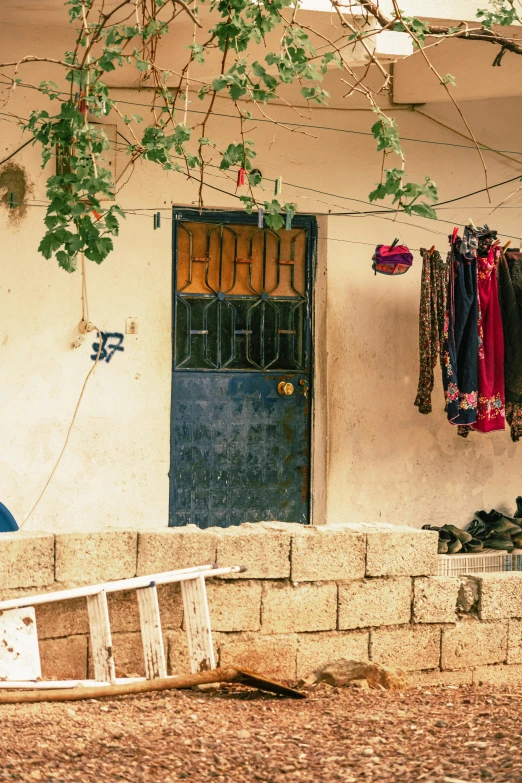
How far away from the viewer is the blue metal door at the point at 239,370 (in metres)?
7.50

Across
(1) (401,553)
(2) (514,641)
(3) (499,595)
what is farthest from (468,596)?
(1) (401,553)

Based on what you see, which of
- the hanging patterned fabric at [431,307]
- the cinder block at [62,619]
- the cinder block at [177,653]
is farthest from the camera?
the hanging patterned fabric at [431,307]

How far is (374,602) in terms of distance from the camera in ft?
17.5

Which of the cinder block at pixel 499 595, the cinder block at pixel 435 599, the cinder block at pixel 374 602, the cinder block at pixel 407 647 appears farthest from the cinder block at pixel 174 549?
the cinder block at pixel 499 595

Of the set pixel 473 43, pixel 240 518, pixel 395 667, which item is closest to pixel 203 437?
pixel 240 518

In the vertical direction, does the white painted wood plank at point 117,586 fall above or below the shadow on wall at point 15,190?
below

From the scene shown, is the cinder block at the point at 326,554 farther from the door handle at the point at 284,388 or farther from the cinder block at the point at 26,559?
the door handle at the point at 284,388

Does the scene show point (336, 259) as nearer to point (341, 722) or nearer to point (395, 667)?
point (395, 667)

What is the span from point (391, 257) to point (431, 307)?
1.45 feet

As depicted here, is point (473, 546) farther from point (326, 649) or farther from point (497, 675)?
point (326, 649)

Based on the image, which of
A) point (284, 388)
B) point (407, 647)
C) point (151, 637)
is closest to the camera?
point (151, 637)

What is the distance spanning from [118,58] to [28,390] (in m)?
2.97

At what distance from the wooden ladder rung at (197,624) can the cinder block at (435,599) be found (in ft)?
3.97

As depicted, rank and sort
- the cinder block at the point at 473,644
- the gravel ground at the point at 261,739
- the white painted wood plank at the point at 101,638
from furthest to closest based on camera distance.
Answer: the cinder block at the point at 473,644 → the white painted wood plank at the point at 101,638 → the gravel ground at the point at 261,739
